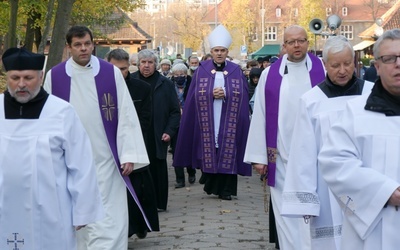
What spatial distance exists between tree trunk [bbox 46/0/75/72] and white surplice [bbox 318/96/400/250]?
12.9 m

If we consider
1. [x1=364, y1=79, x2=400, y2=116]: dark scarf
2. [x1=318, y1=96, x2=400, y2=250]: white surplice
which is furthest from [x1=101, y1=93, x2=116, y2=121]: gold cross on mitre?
[x1=364, y1=79, x2=400, y2=116]: dark scarf

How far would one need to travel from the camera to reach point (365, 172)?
528 cm

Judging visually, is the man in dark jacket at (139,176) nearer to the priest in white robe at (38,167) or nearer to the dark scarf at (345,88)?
the dark scarf at (345,88)

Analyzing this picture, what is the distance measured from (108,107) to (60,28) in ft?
32.8

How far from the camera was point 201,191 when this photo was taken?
1430 centimetres

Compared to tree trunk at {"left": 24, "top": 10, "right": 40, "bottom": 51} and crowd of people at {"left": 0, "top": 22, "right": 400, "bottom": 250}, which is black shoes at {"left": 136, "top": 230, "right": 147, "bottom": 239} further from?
tree trunk at {"left": 24, "top": 10, "right": 40, "bottom": 51}

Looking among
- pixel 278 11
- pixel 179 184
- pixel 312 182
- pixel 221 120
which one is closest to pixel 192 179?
pixel 179 184

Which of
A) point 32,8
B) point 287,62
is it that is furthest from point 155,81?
point 32,8

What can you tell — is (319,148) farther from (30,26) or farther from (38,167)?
(30,26)

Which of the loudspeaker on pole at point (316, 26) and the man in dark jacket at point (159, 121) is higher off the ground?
the loudspeaker on pole at point (316, 26)

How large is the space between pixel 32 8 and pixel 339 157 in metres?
25.4

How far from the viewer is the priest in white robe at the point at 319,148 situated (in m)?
6.54

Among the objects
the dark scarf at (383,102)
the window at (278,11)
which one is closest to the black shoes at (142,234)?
the dark scarf at (383,102)

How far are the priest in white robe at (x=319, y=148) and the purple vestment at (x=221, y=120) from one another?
5977mm
